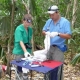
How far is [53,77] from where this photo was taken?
3.66 metres

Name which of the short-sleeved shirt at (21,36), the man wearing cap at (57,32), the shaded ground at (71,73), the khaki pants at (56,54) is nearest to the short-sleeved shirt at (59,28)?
the man wearing cap at (57,32)

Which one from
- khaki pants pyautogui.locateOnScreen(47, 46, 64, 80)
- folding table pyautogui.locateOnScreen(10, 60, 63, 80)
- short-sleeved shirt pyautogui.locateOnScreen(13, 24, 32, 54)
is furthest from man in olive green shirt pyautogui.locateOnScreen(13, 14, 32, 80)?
khaki pants pyautogui.locateOnScreen(47, 46, 64, 80)

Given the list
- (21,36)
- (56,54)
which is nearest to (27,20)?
(21,36)

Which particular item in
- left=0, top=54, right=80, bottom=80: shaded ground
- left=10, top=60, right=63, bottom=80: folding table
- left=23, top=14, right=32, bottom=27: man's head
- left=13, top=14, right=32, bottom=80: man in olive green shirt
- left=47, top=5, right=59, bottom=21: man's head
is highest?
left=47, top=5, right=59, bottom=21: man's head

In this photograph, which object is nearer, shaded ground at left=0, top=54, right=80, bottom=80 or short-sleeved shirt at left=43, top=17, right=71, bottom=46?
short-sleeved shirt at left=43, top=17, right=71, bottom=46

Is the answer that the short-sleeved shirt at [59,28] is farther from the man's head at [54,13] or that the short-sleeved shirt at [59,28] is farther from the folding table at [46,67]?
the folding table at [46,67]

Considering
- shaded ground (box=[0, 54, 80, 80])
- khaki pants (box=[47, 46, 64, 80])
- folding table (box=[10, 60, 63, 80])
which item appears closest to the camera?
folding table (box=[10, 60, 63, 80])

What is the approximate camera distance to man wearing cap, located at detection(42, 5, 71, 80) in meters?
3.56

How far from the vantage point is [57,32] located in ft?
11.7

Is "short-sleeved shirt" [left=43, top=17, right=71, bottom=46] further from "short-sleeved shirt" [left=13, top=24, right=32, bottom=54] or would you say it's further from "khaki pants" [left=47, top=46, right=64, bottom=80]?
"short-sleeved shirt" [left=13, top=24, right=32, bottom=54]

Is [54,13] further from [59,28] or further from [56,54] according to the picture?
[56,54]

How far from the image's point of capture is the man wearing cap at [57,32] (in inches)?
140

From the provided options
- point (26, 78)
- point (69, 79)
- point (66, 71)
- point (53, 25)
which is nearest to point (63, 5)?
point (66, 71)

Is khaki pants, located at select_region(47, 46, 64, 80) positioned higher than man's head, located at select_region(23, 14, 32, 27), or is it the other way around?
man's head, located at select_region(23, 14, 32, 27)
